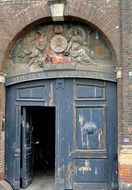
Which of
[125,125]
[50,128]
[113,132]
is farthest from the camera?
[50,128]

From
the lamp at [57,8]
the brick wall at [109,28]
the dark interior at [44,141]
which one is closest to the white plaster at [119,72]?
the brick wall at [109,28]

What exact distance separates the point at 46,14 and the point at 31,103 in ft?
7.50

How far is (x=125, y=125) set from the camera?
7.93 metres

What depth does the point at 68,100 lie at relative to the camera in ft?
28.5

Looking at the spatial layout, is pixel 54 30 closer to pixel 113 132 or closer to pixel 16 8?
pixel 16 8

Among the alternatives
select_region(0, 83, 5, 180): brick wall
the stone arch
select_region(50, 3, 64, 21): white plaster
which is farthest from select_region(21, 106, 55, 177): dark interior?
select_region(50, 3, 64, 21): white plaster

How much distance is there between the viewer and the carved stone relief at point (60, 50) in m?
8.70

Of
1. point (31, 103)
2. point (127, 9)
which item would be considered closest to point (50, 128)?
point (31, 103)

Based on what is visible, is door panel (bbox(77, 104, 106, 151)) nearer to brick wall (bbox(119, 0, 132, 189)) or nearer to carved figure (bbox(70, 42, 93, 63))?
brick wall (bbox(119, 0, 132, 189))

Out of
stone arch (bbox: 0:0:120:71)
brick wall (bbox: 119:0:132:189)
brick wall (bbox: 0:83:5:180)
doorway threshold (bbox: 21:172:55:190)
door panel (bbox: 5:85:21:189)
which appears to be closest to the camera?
brick wall (bbox: 119:0:132:189)

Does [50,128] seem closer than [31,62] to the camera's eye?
No

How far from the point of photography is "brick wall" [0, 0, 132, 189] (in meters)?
7.90

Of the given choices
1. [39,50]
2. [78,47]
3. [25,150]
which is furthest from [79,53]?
[25,150]

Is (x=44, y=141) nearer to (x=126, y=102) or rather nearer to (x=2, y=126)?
(x=2, y=126)
